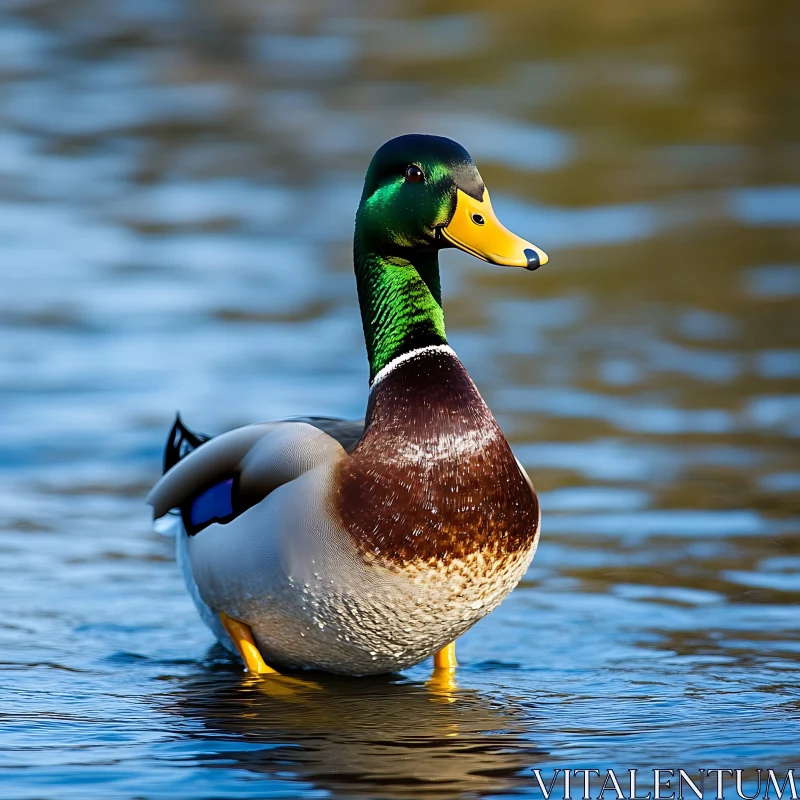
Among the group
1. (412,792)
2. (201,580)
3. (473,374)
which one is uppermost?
(473,374)

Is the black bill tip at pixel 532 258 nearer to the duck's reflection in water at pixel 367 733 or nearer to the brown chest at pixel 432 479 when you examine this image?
the brown chest at pixel 432 479

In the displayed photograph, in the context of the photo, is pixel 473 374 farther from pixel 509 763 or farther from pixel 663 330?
pixel 509 763

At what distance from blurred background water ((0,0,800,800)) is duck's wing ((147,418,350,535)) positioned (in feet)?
A: 1.80

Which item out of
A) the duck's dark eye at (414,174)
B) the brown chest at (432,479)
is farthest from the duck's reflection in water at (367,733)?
the duck's dark eye at (414,174)

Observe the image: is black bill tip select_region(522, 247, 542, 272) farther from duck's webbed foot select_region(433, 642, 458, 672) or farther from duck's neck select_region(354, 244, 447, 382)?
duck's webbed foot select_region(433, 642, 458, 672)

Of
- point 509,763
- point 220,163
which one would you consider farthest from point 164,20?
point 509,763

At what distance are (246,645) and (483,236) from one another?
59.5 inches

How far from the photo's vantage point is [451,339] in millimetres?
9812

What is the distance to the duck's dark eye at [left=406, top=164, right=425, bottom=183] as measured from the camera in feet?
15.9

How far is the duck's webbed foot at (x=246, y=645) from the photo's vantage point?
5129 millimetres

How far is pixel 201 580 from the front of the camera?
204 inches

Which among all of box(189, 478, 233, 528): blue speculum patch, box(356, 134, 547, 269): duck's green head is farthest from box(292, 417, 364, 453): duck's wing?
box(356, 134, 547, 269): duck's green head

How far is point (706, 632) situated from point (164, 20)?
540 inches

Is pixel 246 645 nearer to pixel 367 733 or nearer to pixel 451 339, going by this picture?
pixel 367 733
